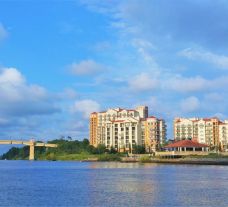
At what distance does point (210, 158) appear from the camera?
468 ft

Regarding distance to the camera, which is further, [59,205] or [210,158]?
[210,158]

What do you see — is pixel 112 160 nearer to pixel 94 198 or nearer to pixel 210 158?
pixel 210 158

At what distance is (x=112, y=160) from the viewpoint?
183 metres

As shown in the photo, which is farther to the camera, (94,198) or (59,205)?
(94,198)

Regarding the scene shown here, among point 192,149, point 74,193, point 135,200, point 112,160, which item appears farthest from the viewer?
point 112,160

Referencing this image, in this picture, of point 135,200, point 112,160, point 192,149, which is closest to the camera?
point 135,200

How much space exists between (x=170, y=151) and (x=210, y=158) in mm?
25550

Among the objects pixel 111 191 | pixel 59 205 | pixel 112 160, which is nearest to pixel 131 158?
pixel 112 160

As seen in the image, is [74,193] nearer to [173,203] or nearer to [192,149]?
[173,203]

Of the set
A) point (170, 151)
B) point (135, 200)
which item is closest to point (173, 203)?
point (135, 200)

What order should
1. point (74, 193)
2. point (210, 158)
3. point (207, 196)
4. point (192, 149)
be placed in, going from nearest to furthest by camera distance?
point (207, 196) → point (74, 193) → point (210, 158) → point (192, 149)

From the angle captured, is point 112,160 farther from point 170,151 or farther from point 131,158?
point 170,151

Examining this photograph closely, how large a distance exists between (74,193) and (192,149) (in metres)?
120

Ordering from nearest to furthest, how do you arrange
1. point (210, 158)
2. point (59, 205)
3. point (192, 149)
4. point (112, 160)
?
1. point (59, 205)
2. point (210, 158)
3. point (192, 149)
4. point (112, 160)
